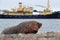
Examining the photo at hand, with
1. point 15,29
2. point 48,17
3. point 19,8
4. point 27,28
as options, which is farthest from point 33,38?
point 19,8

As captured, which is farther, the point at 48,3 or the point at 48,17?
the point at 48,3

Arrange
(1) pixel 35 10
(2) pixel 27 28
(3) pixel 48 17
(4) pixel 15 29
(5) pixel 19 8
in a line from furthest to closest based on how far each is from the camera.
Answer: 1. (1) pixel 35 10
2. (5) pixel 19 8
3. (3) pixel 48 17
4. (4) pixel 15 29
5. (2) pixel 27 28

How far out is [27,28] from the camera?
3299 millimetres

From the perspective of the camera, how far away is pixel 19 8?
49719mm

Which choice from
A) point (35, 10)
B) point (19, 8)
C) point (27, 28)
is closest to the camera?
point (27, 28)

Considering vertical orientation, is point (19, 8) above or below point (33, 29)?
below

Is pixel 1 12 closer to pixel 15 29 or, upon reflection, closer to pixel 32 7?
pixel 32 7

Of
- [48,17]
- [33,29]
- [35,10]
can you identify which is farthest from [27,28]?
[35,10]

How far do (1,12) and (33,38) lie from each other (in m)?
48.7

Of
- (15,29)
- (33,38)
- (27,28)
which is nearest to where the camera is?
(33,38)

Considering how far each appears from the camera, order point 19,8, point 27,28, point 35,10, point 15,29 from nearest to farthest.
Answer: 1. point 27,28
2. point 15,29
3. point 19,8
4. point 35,10

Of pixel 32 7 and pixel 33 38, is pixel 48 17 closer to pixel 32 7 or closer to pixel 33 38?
pixel 32 7

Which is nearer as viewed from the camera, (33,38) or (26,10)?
(33,38)

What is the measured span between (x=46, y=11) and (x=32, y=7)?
2797 mm
